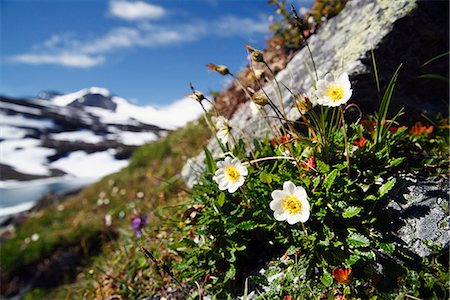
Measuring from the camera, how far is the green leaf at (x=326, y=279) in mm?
2418

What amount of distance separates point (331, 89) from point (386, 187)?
0.79 metres

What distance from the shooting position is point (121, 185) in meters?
10.3

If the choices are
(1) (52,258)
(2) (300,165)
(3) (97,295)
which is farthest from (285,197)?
(1) (52,258)

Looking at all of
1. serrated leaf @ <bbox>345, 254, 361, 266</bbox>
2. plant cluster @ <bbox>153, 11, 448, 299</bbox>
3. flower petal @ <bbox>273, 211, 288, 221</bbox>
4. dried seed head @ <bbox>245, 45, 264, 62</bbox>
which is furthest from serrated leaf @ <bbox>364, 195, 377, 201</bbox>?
dried seed head @ <bbox>245, 45, 264, 62</bbox>

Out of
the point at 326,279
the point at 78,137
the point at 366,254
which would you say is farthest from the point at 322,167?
the point at 78,137

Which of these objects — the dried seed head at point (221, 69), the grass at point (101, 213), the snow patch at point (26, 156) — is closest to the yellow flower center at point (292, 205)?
the dried seed head at point (221, 69)

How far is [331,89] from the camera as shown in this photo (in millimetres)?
2578

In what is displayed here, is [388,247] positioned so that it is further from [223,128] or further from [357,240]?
[223,128]

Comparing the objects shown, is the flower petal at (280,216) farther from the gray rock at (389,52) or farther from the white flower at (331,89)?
the gray rock at (389,52)

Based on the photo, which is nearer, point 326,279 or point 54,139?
point 326,279

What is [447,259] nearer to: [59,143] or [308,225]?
[308,225]

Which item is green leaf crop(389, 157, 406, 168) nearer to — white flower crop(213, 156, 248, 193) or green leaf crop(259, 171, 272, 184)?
green leaf crop(259, 171, 272, 184)

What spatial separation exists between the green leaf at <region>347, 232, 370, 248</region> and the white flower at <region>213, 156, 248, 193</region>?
2.71ft

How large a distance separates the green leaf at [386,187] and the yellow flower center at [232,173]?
101 cm
